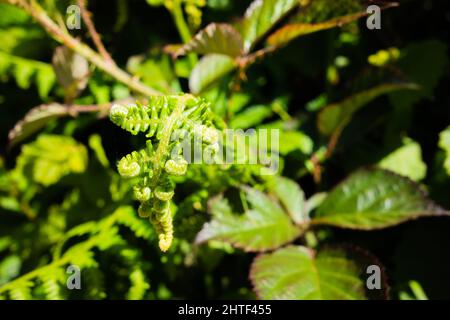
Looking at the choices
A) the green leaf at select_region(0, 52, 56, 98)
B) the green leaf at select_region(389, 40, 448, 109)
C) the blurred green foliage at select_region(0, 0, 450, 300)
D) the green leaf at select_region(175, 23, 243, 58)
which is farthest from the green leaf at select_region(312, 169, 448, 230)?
the green leaf at select_region(0, 52, 56, 98)

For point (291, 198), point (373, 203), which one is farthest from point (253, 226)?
point (373, 203)

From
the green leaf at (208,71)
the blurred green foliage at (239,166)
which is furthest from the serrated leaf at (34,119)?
the green leaf at (208,71)

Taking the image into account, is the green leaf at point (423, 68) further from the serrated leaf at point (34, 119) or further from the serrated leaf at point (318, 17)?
the serrated leaf at point (34, 119)

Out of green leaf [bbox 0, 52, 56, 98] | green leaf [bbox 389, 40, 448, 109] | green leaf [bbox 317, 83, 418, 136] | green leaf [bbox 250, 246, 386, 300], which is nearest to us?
green leaf [bbox 250, 246, 386, 300]

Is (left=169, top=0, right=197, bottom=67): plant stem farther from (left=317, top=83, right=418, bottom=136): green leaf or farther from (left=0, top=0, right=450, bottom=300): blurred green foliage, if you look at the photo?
(left=317, top=83, right=418, bottom=136): green leaf

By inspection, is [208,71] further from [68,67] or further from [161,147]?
[161,147]

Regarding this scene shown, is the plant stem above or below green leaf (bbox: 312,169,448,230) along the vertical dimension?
above
